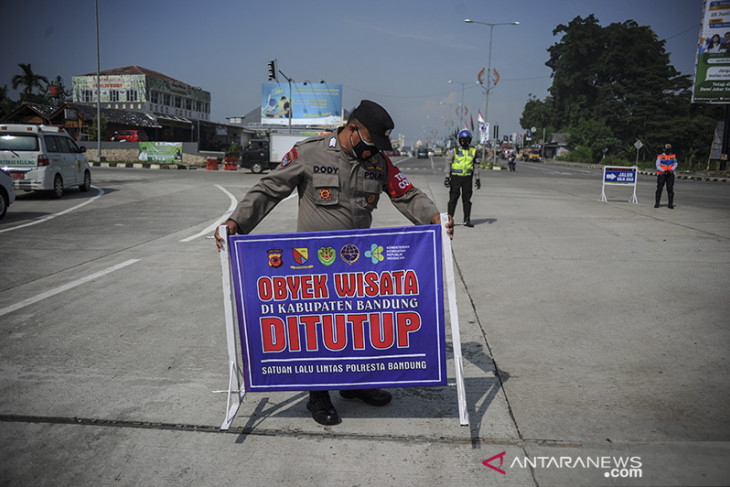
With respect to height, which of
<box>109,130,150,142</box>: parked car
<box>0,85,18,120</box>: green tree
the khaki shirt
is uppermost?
<box>0,85,18,120</box>: green tree

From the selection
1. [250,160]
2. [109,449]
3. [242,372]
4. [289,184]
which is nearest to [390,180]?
[289,184]

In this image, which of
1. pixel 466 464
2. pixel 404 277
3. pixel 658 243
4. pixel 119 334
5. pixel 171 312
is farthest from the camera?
pixel 658 243

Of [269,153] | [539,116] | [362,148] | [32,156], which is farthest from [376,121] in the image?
[539,116]

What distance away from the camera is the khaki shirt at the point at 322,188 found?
10.5ft

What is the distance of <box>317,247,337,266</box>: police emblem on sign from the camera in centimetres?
304

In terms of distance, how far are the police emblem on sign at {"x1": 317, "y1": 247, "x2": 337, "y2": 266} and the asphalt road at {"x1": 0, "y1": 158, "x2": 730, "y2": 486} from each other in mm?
990

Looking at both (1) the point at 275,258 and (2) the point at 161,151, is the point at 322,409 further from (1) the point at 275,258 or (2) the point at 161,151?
(2) the point at 161,151

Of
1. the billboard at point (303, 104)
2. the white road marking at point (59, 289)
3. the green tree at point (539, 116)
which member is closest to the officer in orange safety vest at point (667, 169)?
the white road marking at point (59, 289)

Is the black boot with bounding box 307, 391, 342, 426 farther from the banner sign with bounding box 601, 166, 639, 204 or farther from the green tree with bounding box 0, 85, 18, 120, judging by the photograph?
the green tree with bounding box 0, 85, 18, 120

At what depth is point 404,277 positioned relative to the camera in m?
3.09

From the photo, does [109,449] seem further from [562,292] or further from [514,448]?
[562,292]

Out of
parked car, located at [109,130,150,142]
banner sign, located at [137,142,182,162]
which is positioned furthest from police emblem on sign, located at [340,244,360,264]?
parked car, located at [109,130,150,142]

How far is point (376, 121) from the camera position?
3.08m

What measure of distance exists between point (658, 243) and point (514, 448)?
7413 millimetres
